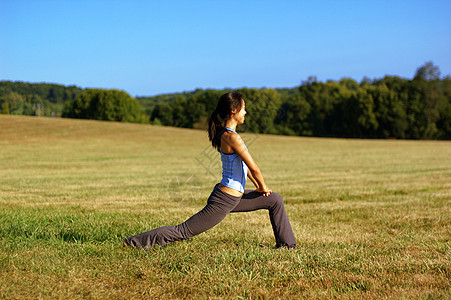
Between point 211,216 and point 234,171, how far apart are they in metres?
0.61

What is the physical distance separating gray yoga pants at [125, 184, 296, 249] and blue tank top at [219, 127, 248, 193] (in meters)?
0.13

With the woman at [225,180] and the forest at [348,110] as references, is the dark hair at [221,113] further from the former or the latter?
the forest at [348,110]

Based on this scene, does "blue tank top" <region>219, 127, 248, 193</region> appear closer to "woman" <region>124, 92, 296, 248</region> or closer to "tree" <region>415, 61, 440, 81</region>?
"woman" <region>124, 92, 296, 248</region>

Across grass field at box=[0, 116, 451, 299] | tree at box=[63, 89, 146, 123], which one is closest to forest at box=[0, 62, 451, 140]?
tree at box=[63, 89, 146, 123]

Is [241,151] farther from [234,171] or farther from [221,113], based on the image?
[221,113]

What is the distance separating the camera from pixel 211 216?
4621mm

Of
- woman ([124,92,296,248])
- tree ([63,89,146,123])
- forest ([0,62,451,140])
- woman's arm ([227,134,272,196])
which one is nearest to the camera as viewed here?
woman's arm ([227,134,272,196])

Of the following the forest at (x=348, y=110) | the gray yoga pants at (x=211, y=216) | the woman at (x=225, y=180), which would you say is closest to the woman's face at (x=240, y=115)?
the woman at (x=225, y=180)

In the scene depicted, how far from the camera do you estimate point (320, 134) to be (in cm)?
8606

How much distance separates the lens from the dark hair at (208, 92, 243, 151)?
4500 mm

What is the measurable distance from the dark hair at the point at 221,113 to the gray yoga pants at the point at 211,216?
64cm

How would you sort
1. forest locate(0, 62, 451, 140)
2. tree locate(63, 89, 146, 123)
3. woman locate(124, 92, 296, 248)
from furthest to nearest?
tree locate(63, 89, 146, 123), forest locate(0, 62, 451, 140), woman locate(124, 92, 296, 248)

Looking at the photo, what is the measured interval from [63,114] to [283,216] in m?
81.1

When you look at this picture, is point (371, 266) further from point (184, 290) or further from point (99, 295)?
point (99, 295)
